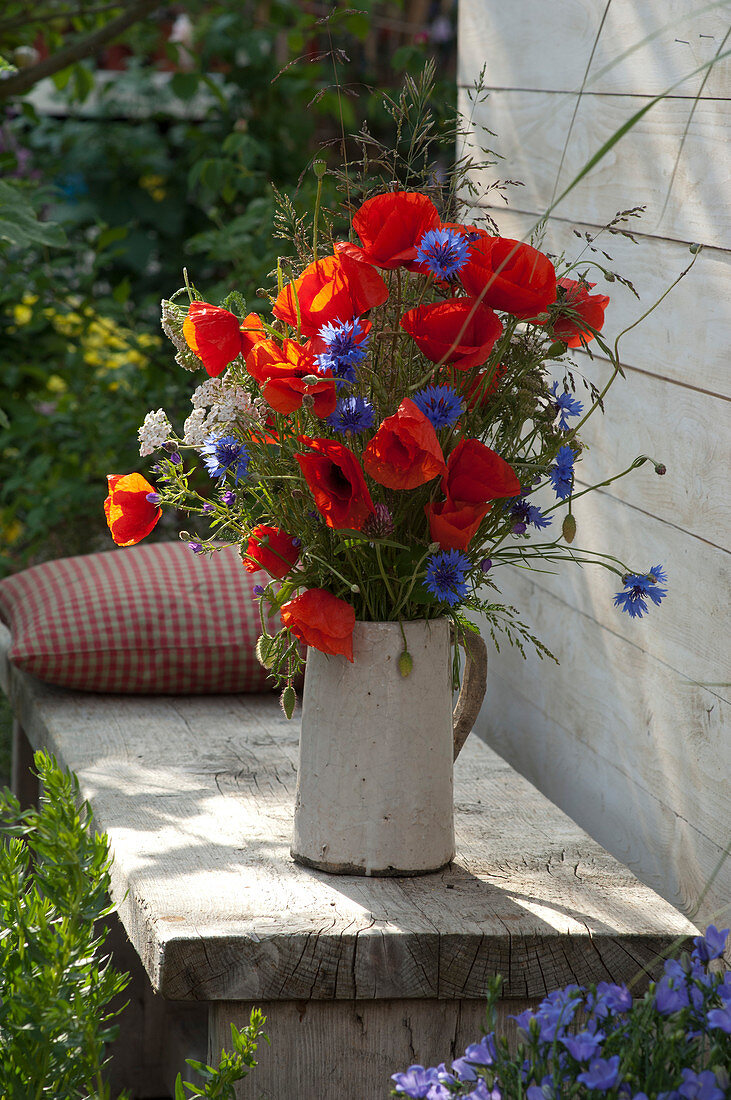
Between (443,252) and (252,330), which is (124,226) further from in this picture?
(443,252)

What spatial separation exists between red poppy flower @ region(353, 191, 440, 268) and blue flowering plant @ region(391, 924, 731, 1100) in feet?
2.11

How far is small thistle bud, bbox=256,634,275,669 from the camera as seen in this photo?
131 cm

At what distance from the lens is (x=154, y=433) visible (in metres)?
1.25

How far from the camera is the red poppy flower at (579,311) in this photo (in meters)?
1.19

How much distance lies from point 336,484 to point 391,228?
24 cm

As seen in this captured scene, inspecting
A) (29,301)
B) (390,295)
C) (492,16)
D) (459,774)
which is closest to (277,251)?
(29,301)

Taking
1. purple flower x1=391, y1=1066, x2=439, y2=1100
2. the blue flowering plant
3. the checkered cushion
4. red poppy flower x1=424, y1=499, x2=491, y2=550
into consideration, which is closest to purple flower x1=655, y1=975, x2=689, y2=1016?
the blue flowering plant

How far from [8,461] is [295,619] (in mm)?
2317

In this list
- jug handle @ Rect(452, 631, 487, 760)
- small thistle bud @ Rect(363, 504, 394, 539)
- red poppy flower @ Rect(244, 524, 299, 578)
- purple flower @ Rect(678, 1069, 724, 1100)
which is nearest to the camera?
purple flower @ Rect(678, 1069, 724, 1100)

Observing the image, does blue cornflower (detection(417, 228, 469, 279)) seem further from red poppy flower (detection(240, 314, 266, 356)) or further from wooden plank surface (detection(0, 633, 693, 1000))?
wooden plank surface (detection(0, 633, 693, 1000))

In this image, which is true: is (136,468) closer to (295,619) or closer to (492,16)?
(492,16)

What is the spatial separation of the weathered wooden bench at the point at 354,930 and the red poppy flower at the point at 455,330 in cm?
57

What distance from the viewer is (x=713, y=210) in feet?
4.48

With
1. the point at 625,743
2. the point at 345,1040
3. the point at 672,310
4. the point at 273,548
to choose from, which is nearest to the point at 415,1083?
the point at 345,1040
